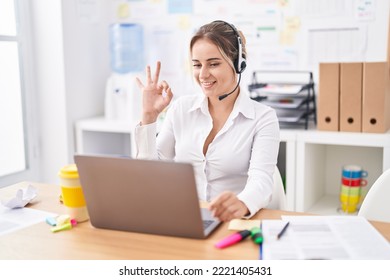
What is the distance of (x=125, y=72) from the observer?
10.4 feet

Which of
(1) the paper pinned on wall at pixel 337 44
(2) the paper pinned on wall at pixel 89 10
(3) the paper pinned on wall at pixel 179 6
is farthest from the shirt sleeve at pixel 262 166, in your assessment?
(2) the paper pinned on wall at pixel 89 10

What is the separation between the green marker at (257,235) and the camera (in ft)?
3.72

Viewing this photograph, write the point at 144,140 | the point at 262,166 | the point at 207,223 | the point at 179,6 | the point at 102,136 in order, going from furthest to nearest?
1. the point at 102,136
2. the point at 179,6
3. the point at 144,140
4. the point at 262,166
5. the point at 207,223

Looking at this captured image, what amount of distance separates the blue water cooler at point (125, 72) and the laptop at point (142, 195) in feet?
5.81

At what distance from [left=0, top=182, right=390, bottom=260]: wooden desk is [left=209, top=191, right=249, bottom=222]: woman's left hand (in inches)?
1.1

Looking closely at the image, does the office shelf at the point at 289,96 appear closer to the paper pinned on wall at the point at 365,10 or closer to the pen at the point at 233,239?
the paper pinned on wall at the point at 365,10

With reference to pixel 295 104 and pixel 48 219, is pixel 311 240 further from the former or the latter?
pixel 295 104

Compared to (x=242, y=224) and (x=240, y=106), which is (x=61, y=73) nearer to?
(x=240, y=106)

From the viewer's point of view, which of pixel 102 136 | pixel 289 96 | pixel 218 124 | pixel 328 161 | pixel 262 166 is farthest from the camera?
pixel 102 136

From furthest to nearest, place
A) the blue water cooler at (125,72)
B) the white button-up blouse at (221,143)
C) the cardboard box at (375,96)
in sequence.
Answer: the blue water cooler at (125,72)
the cardboard box at (375,96)
the white button-up blouse at (221,143)

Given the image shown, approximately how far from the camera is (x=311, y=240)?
3.69ft

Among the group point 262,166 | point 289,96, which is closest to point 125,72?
point 289,96

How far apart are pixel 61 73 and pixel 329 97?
61.9 inches

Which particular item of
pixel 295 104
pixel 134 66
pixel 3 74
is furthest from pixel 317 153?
pixel 3 74
